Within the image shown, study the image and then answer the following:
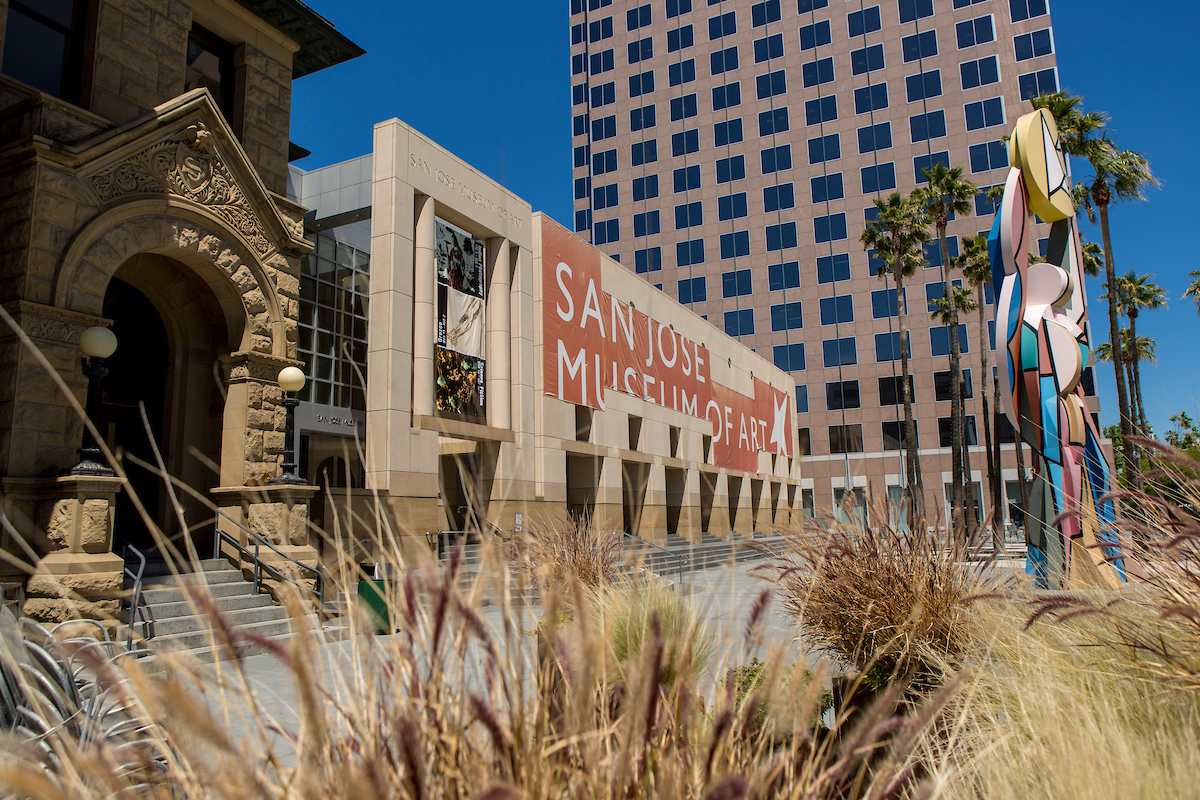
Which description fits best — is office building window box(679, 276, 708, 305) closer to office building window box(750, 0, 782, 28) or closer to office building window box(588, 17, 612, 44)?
office building window box(750, 0, 782, 28)

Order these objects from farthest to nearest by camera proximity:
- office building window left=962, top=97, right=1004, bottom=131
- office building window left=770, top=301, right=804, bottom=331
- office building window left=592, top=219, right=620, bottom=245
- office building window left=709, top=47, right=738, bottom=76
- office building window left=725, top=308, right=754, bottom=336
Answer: office building window left=592, top=219, right=620, bottom=245
office building window left=709, top=47, right=738, bottom=76
office building window left=725, top=308, right=754, bottom=336
office building window left=770, top=301, right=804, bottom=331
office building window left=962, top=97, right=1004, bottom=131

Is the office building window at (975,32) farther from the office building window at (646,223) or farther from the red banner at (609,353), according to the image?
the red banner at (609,353)

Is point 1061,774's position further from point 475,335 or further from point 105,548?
point 475,335

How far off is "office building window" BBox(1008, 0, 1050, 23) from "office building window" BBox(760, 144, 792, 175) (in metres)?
16.0

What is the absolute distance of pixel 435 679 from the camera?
5.22ft

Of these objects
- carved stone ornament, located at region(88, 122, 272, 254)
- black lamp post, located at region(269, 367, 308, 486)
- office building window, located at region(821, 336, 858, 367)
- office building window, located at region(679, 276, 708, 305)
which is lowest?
black lamp post, located at region(269, 367, 308, 486)

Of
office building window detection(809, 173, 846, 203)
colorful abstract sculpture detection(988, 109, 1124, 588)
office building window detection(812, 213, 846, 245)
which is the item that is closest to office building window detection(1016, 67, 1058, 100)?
office building window detection(809, 173, 846, 203)

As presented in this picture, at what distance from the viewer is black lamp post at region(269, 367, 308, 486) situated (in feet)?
41.0

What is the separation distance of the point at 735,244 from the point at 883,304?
11.5 meters

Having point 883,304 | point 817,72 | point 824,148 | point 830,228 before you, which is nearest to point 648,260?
point 830,228

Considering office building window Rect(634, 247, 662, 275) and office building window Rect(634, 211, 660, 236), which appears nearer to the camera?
office building window Rect(634, 247, 662, 275)

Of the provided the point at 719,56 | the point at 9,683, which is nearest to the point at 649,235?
the point at 719,56

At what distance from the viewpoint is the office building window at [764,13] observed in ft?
191

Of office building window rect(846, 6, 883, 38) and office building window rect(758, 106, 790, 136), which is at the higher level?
office building window rect(846, 6, 883, 38)
